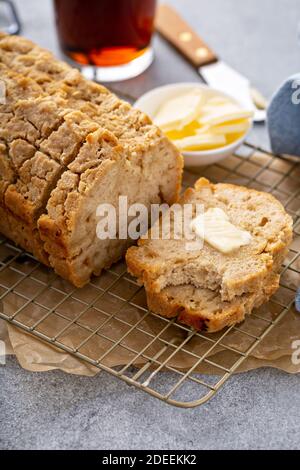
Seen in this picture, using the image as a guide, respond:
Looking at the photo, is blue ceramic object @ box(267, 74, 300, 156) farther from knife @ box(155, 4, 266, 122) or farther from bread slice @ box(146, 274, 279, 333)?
bread slice @ box(146, 274, 279, 333)

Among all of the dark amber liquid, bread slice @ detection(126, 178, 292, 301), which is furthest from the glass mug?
bread slice @ detection(126, 178, 292, 301)

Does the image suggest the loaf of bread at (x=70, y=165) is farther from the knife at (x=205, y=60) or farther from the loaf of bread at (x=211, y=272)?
the knife at (x=205, y=60)

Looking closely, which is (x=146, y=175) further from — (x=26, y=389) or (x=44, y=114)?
(x=26, y=389)

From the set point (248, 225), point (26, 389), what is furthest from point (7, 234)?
point (248, 225)

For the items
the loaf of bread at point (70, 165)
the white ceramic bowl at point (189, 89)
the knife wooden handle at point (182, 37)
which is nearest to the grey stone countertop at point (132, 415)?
the loaf of bread at point (70, 165)

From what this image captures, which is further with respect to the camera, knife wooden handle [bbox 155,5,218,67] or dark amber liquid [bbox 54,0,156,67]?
knife wooden handle [bbox 155,5,218,67]

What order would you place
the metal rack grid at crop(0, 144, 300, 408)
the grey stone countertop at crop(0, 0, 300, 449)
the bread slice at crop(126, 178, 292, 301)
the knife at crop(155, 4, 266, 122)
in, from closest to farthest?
the grey stone countertop at crop(0, 0, 300, 449) < the metal rack grid at crop(0, 144, 300, 408) < the bread slice at crop(126, 178, 292, 301) < the knife at crop(155, 4, 266, 122)

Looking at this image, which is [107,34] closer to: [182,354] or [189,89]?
[189,89]
